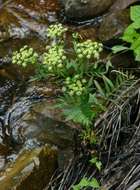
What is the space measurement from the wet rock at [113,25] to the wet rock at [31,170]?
4.52ft

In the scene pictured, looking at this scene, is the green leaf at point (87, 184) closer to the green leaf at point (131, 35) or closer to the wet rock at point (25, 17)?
the green leaf at point (131, 35)

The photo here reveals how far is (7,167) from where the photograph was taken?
405 cm

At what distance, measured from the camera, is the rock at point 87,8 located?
5.30 m

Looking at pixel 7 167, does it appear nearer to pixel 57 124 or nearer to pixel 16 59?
pixel 57 124

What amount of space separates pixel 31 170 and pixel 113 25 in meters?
1.79

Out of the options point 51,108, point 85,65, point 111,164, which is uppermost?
point 85,65

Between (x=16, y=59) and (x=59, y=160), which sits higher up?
(x=16, y=59)

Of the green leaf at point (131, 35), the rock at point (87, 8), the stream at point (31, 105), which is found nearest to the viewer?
the stream at point (31, 105)

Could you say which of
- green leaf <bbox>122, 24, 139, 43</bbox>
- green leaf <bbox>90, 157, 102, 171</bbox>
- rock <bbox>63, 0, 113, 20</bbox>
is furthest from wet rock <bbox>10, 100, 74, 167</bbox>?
rock <bbox>63, 0, 113, 20</bbox>

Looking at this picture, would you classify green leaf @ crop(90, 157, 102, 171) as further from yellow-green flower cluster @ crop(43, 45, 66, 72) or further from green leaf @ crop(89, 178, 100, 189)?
yellow-green flower cluster @ crop(43, 45, 66, 72)

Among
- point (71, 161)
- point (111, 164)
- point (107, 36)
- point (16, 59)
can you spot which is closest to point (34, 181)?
point (71, 161)

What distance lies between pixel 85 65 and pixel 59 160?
0.84m

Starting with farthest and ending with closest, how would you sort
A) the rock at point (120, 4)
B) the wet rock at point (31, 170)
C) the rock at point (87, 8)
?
the rock at point (87, 8) → the rock at point (120, 4) → the wet rock at point (31, 170)

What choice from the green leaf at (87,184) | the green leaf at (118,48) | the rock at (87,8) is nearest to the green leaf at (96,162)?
the green leaf at (87,184)
